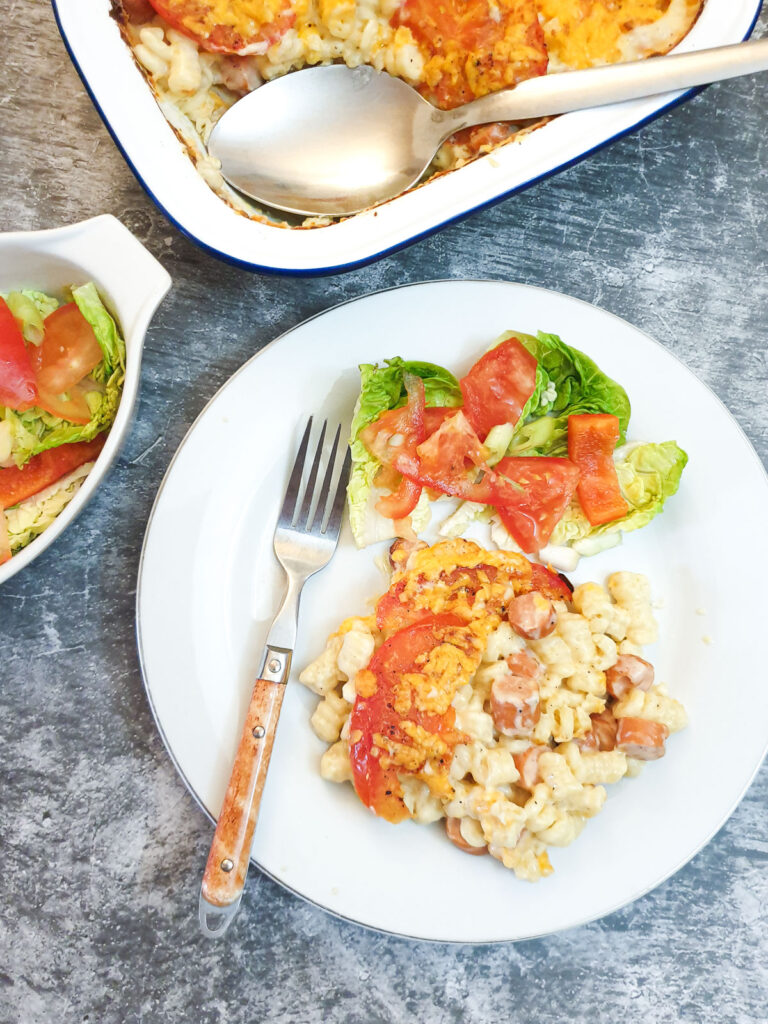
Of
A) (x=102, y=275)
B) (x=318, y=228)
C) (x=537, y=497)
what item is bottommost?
(x=537, y=497)

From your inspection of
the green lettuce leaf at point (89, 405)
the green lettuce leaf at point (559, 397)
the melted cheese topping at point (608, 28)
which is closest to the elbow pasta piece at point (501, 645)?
the green lettuce leaf at point (559, 397)

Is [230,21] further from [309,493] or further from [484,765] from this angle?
[484,765]

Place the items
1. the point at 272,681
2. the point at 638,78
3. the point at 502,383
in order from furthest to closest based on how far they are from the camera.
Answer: the point at 502,383 → the point at 272,681 → the point at 638,78

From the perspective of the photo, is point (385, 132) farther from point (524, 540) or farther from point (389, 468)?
point (524, 540)

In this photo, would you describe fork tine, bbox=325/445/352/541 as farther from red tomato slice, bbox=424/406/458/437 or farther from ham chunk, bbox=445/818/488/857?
ham chunk, bbox=445/818/488/857

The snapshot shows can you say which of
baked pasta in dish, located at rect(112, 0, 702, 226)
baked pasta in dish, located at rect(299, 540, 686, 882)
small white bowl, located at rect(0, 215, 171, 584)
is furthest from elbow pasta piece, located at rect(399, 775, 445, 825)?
baked pasta in dish, located at rect(112, 0, 702, 226)

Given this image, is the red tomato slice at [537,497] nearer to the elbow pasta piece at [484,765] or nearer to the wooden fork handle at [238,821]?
the elbow pasta piece at [484,765]

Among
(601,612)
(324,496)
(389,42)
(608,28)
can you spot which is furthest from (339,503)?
(608,28)
